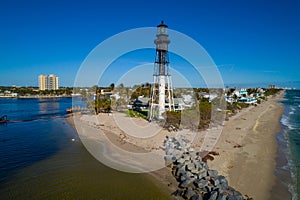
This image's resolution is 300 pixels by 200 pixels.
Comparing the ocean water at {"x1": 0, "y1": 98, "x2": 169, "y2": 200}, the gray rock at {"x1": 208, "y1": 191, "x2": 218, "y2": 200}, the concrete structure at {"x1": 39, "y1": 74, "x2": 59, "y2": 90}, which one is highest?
the concrete structure at {"x1": 39, "y1": 74, "x2": 59, "y2": 90}

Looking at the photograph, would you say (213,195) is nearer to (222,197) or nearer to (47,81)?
(222,197)

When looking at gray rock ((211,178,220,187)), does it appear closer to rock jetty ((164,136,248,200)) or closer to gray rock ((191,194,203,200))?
rock jetty ((164,136,248,200))

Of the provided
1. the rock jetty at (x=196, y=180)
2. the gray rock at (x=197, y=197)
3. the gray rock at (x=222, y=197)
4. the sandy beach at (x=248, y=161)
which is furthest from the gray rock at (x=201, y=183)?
the sandy beach at (x=248, y=161)

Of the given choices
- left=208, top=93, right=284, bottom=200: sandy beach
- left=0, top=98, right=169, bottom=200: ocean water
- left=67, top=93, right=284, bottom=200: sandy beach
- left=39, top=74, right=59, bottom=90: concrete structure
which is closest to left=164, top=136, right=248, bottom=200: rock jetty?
left=67, top=93, right=284, bottom=200: sandy beach

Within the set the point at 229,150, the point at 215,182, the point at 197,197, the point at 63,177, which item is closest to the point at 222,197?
the point at 197,197

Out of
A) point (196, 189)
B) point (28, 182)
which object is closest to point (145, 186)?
point (196, 189)

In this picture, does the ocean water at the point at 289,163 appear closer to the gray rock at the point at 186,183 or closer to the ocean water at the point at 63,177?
the gray rock at the point at 186,183
